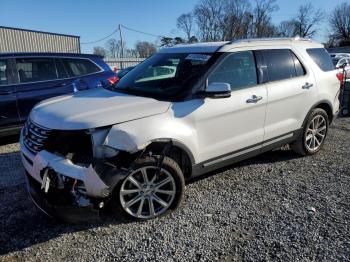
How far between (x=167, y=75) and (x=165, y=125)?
3.52ft

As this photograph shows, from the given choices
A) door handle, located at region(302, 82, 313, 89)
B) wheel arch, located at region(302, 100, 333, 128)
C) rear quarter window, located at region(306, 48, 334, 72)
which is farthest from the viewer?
rear quarter window, located at region(306, 48, 334, 72)

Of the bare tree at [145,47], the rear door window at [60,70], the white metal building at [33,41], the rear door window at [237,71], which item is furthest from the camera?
the bare tree at [145,47]

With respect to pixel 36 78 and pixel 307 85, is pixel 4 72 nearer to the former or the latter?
pixel 36 78

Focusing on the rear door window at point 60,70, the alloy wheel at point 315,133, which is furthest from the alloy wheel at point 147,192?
the rear door window at point 60,70

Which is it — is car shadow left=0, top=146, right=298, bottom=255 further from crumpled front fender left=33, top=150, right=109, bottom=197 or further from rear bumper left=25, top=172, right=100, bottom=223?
crumpled front fender left=33, top=150, right=109, bottom=197

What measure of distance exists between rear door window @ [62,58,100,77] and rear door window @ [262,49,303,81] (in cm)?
410

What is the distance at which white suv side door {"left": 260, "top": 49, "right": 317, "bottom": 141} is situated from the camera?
4.81 meters

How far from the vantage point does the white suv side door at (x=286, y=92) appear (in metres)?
4.81

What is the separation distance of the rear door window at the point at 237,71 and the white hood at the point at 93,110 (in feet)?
2.76

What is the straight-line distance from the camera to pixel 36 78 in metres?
6.89

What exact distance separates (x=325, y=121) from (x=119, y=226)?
3.97 m

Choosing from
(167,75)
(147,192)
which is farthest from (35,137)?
(167,75)

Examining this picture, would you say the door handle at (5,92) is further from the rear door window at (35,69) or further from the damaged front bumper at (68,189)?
the damaged front bumper at (68,189)

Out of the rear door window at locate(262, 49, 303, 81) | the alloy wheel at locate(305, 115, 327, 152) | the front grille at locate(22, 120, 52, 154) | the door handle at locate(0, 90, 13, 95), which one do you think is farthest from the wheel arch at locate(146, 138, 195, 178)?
the door handle at locate(0, 90, 13, 95)
